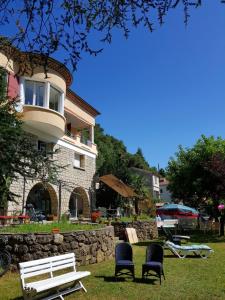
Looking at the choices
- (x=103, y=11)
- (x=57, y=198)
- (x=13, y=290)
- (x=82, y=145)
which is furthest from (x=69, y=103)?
(x=103, y=11)

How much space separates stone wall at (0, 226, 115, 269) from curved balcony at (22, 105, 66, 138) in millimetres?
10698

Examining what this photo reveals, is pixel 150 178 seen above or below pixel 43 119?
above

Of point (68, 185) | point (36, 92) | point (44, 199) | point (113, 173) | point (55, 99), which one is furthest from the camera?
point (113, 173)

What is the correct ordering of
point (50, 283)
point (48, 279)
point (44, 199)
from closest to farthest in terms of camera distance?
point (50, 283) < point (48, 279) < point (44, 199)

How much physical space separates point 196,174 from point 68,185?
9586 mm

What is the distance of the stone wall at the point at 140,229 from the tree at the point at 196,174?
15.8 ft

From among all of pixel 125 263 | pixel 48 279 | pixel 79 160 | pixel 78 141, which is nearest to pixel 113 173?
pixel 79 160

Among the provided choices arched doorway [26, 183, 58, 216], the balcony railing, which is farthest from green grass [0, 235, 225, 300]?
the balcony railing

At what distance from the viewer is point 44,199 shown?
2730cm

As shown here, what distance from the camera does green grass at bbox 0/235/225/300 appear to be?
30.0 ft

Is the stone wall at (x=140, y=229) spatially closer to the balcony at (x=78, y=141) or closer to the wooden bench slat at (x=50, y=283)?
the balcony at (x=78, y=141)

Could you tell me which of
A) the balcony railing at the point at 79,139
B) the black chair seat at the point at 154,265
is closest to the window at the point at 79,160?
the balcony railing at the point at 79,139

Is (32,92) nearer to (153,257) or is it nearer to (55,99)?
(55,99)

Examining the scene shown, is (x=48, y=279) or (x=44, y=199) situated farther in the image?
(x=44, y=199)
